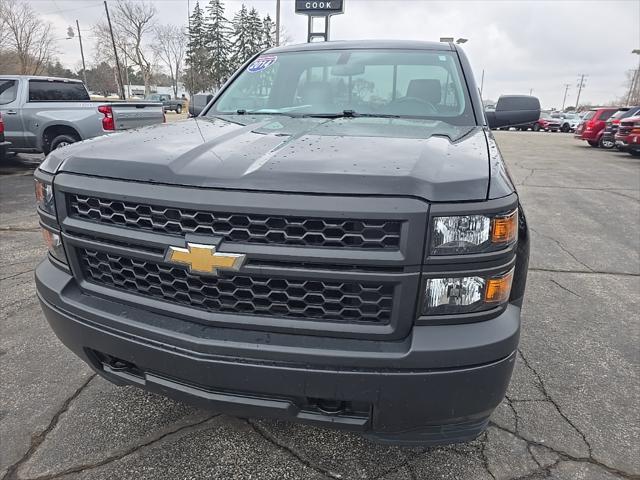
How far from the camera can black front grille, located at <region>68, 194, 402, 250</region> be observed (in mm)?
1443

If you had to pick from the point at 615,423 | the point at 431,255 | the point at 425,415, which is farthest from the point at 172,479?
the point at 615,423

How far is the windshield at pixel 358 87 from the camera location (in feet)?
9.05

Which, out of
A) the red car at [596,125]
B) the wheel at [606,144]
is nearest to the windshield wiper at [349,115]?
the wheel at [606,144]

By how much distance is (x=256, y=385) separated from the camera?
155 cm

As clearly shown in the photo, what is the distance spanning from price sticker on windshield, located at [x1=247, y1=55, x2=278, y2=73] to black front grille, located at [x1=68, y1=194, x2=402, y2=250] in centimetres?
212

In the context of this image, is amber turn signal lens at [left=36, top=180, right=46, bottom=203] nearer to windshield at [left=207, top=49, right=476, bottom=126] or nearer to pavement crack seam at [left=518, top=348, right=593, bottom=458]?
windshield at [left=207, top=49, right=476, bottom=126]

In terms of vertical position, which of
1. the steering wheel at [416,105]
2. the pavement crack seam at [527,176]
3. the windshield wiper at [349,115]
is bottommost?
the pavement crack seam at [527,176]

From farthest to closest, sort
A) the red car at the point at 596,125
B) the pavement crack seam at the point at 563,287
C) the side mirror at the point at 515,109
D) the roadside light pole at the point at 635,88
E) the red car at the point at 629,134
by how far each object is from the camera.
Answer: the roadside light pole at the point at 635,88 → the red car at the point at 596,125 → the red car at the point at 629,134 → the pavement crack seam at the point at 563,287 → the side mirror at the point at 515,109

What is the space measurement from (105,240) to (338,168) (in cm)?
94

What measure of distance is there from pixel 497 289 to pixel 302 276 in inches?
25.8

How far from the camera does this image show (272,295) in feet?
5.10

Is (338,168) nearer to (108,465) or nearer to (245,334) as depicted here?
(245,334)

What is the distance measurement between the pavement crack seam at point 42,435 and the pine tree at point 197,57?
55871 millimetres

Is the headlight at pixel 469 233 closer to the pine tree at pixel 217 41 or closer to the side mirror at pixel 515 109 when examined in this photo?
the side mirror at pixel 515 109
